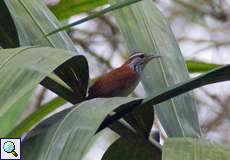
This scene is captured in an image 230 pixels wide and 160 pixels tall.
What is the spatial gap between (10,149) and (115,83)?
2.51 ft

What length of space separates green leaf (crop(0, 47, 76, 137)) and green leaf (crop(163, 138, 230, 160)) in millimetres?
188

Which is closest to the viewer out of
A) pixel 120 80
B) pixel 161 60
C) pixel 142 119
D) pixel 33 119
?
pixel 142 119

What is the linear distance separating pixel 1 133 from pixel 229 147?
1.02ft

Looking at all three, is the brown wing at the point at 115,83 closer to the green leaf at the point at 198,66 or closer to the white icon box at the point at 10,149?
the green leaf at the point at 198,66

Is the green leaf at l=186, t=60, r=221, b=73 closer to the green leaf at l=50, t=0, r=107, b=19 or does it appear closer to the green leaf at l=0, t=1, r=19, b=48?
the green leaf at l=50, t=0, r=107, b=19

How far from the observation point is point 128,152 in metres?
1.16

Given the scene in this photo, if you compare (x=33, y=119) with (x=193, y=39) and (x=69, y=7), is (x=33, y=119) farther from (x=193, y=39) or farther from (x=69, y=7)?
(x=193, y=39)

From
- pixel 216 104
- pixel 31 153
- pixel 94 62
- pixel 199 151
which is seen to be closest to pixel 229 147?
pixel 199 151

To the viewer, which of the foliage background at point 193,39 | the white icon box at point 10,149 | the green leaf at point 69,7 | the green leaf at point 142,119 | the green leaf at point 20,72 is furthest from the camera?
the foliage background at point 193,39

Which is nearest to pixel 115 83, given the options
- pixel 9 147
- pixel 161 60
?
pixel 161 60

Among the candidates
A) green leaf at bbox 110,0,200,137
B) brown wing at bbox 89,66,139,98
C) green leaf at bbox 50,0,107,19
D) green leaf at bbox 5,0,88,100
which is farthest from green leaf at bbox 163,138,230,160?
green leaf at bbox 50,0,107,19

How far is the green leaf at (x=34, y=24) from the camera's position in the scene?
1301 mm

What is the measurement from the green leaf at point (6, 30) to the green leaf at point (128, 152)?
265 millimetres

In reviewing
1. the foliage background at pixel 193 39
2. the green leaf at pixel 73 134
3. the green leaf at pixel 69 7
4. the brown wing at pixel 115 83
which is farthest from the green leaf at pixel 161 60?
the foliage background at pixel 193 39
